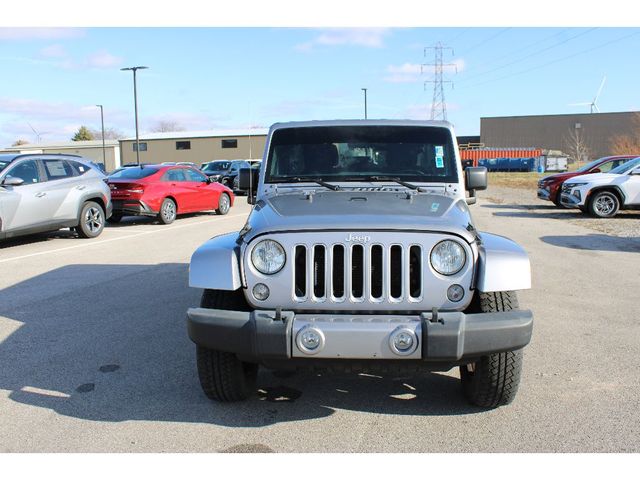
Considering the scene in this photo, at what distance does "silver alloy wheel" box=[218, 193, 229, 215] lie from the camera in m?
18.0

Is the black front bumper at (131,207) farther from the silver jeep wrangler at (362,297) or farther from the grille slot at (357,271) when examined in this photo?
the grille slot at (357,271)

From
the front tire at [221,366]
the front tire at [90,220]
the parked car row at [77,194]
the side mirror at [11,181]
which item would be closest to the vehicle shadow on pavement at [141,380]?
the front tire at [221,366]

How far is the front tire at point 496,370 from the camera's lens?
3.71 metres

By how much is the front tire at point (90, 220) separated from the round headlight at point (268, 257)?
9447 mm

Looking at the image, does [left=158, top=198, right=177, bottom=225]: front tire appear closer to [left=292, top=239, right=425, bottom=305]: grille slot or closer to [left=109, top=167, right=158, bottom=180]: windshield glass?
[left=109, top=167, right=158, bottom=180]: windshield glass

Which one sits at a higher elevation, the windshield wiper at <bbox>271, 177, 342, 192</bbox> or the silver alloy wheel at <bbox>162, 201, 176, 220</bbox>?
the windshield wiper at <bbox>271, 177, 342, 192</bbox>

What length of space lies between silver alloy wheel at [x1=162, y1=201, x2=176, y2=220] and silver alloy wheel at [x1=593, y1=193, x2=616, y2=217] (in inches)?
431

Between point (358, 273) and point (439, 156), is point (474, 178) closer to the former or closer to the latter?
point (439, 156)

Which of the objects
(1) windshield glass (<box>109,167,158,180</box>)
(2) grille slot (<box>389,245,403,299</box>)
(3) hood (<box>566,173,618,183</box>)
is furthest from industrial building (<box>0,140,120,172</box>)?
(2) grille slot (<box>389,245,403,299</box>)

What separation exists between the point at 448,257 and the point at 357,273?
21.6 inches

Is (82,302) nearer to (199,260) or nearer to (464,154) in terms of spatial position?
(199,260)

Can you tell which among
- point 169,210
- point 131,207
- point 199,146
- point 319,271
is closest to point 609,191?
point 169,210

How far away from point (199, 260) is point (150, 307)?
3.05 m
